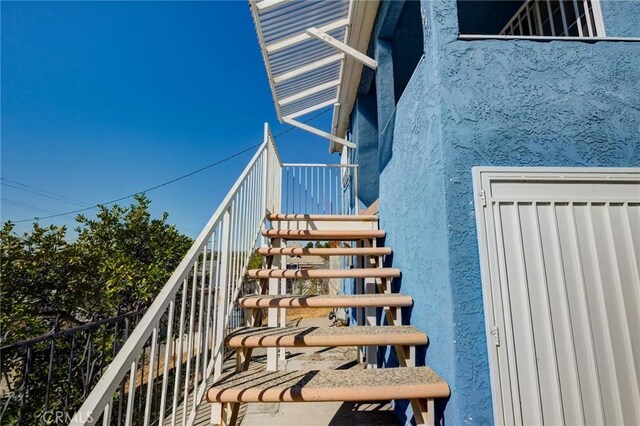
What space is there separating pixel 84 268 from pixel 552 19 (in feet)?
29.1

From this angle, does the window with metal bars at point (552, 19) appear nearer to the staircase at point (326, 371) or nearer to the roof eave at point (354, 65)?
the roof eave at point (354, 65)

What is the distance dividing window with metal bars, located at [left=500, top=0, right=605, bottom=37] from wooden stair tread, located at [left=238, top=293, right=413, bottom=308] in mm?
2733

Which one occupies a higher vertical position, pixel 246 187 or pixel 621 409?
pixel 246 187

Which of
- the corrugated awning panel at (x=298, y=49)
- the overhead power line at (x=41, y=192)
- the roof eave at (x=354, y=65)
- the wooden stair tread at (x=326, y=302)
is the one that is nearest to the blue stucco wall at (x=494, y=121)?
the wooden stair tread at (x=326, y=302)

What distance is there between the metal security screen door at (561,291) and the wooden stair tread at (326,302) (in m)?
0.75

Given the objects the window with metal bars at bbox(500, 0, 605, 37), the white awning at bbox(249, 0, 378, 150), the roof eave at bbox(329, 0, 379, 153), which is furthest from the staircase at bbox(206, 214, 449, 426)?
the roof eave at bbox(329, 0, 379, 153)

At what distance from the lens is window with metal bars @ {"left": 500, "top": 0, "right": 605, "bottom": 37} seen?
2.72 m

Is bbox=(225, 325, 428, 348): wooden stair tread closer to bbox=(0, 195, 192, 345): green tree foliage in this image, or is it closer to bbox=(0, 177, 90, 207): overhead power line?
bbox=(0, 195, 192, 345): green tree foliage

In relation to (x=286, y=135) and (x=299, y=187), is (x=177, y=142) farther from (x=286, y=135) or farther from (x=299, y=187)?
(x=299, y=187)

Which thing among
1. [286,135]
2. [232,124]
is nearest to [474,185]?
[286,135]

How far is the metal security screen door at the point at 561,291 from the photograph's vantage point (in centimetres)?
144

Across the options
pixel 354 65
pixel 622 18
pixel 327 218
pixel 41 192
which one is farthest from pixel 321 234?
pixel 41 192

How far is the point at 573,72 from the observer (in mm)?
1749

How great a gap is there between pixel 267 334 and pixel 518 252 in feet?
5.11
